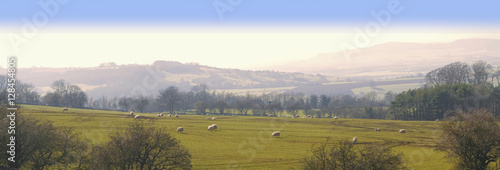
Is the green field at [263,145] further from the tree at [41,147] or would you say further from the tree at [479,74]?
the tree at [479,74]

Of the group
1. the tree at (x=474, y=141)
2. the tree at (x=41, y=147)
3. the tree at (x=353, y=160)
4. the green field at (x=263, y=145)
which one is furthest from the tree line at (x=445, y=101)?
the tree at (x=41, y=147)

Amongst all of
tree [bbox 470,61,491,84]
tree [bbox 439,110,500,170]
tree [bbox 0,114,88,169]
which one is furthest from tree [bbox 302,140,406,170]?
tree [bbox 470,61,491,84]

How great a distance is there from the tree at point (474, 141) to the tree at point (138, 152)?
1223 inches

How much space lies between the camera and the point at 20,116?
4088cm

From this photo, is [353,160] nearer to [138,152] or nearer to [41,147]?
[138,152]

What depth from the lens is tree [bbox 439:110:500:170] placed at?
43781mm

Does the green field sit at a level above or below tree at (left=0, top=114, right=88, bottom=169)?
below

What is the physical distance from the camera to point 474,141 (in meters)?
44.0

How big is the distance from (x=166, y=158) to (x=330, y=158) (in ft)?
52.8

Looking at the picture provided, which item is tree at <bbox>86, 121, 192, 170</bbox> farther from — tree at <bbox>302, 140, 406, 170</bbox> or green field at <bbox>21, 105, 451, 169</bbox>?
tree at <bbox>302, 140, 406, 170</bbox>

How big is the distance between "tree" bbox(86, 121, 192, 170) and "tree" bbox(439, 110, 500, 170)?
3108cm

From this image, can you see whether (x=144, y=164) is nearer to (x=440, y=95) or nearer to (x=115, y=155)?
(x=115, y=155)

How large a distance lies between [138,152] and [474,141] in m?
37.2

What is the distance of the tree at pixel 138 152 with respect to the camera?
37.5 metres
